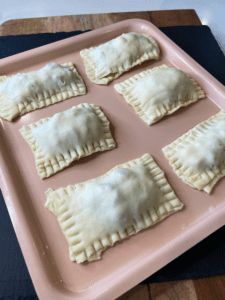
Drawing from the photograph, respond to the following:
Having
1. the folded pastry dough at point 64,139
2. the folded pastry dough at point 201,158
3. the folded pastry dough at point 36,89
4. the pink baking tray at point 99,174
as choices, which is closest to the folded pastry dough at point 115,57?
the pink baking tray at point 99,174

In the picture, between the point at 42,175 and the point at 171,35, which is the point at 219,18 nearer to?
the point at 171,35

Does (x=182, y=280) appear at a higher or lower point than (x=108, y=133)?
lower

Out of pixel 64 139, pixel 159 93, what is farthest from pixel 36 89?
pixel 159 93

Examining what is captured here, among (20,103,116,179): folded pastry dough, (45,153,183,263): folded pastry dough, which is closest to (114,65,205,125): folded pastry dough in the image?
(20,103,116,179): folded pastry dough

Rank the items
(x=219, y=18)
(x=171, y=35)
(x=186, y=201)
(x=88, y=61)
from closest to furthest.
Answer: (x=186, y=201) → (x=88, y=61) → (x=171, y=35) → (x=219, y=18)

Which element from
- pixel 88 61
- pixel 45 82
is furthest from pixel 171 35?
pixel 45 82

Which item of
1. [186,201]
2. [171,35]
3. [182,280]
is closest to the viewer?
[182,280]

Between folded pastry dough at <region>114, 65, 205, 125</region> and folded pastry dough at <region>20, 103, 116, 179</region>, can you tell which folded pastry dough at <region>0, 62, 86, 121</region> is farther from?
folded pastry dough at <region>114, 65, 205, 125</region>
